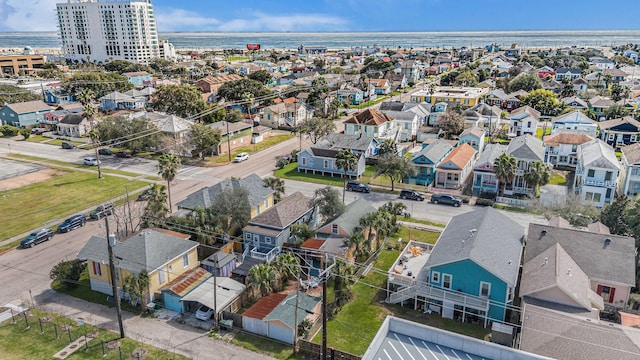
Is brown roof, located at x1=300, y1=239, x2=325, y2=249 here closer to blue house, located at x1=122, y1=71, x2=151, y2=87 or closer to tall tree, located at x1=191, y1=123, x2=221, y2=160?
tall tree, located at x1=191, y1=123, x2=221, y2=160

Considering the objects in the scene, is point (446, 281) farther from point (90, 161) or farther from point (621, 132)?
point (621, 132)

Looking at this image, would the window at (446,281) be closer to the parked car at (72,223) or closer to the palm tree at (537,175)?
the palm tree at (537,175)

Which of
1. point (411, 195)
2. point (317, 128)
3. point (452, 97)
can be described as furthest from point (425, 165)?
point (452, 97)

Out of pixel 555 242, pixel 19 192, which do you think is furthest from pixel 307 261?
pixel 19 192

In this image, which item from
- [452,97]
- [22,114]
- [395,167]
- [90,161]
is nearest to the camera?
[395,167]

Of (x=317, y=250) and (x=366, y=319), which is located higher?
(x=317, y=250)
